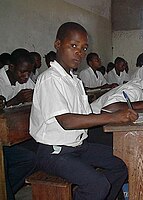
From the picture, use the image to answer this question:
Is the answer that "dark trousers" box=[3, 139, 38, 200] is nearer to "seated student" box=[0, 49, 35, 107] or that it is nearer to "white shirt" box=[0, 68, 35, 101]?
"seated student" box=[0, 49, 35, 107]

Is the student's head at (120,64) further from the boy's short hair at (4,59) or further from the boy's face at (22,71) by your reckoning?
the boy's face at (22,71)

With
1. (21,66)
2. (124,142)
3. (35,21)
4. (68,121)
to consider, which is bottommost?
(124,142)

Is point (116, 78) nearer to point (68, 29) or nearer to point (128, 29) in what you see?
point (128, 29)

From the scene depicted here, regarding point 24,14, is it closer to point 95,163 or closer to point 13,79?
point 13,79

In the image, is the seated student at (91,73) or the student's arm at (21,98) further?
the seated student at (91,73)

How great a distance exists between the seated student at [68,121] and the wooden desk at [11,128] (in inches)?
6.1

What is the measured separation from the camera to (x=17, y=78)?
2.80 metres

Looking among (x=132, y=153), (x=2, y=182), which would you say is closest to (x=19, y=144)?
(x=2, y=182)

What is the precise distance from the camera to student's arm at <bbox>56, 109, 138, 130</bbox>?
4.96 feet

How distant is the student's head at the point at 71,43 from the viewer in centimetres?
165

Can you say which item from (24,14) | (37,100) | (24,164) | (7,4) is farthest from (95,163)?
(24,14)

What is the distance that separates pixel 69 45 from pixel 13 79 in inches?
51.7

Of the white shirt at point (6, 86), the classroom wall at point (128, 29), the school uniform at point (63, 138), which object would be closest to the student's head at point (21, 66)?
the white shirt at point (6, 86)

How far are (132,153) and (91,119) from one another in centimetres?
27
